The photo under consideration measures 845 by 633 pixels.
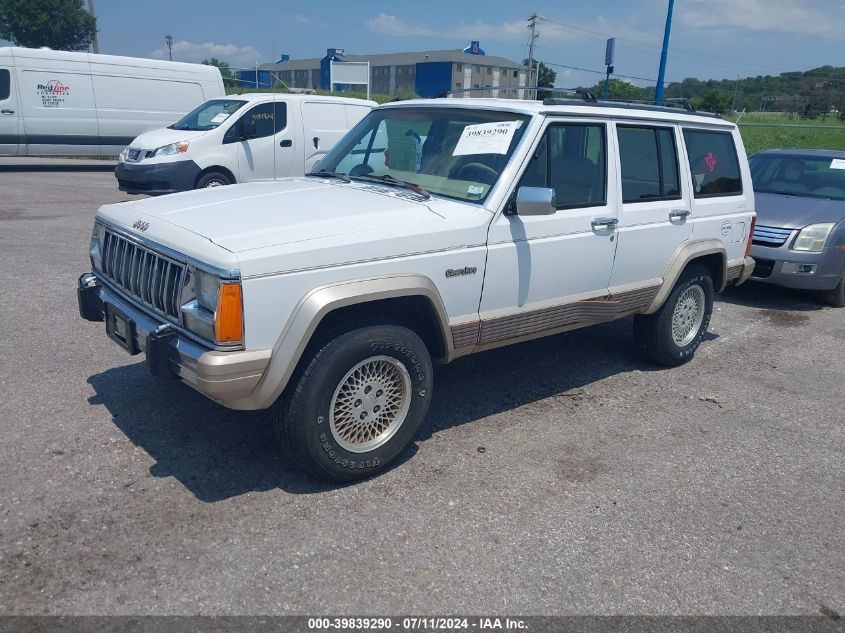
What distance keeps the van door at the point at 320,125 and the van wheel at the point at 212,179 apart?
140 centimetres

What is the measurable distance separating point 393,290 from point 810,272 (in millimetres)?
6174

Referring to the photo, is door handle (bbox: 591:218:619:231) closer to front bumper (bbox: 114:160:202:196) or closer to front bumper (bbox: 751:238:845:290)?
front bumper (bbox: 751:238:845:290)

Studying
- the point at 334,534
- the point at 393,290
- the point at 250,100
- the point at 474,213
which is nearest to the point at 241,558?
the point at 334,534

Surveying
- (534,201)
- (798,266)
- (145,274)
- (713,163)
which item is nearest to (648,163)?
(713,163)

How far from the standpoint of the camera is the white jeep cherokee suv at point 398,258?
3357mm

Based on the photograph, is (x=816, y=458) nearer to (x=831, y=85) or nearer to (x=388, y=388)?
(x=388, y=388)

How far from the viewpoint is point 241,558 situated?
10.3ft

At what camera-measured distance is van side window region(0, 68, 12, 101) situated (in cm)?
1536

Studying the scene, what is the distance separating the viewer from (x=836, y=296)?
8312 millimetres

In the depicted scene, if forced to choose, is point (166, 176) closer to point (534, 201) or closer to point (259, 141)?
point (259, 141)

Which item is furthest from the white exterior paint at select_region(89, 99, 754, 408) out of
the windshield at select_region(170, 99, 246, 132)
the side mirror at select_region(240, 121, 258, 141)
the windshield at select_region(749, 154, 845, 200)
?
the windshield at select_region(170, 99, 246, 132)

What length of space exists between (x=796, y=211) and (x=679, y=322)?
3.49 meters

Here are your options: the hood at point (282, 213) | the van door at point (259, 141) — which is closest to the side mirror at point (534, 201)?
the hood at point (282, 213)

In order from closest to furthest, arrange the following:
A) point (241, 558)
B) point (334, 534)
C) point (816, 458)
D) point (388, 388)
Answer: point (241, 558) → point (334, 534) → point (388, 388) → point (816, 458)
